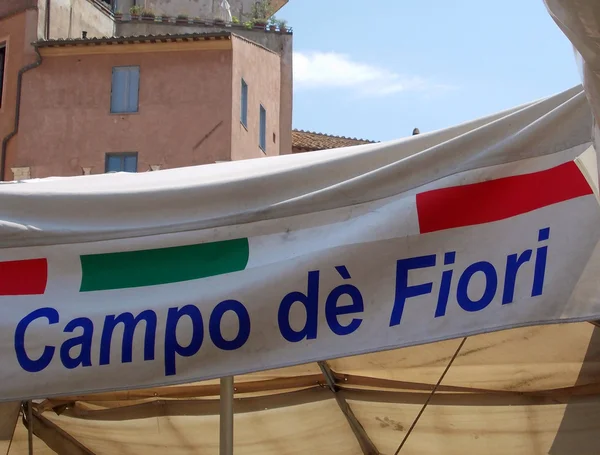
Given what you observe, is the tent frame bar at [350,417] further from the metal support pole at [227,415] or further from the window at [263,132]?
the window at [263,132]

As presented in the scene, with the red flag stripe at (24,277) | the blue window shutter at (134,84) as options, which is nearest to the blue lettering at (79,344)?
the red flag stripe at (24,277)

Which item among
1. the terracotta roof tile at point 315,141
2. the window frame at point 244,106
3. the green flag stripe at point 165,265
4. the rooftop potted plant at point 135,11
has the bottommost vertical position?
the green flag stripe at point 165,265

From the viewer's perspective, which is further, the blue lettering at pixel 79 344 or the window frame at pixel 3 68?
the window frame at pixel 3 68

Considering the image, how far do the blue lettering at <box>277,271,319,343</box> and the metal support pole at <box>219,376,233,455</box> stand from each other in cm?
96

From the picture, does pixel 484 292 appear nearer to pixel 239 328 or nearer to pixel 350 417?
pixel 239 328

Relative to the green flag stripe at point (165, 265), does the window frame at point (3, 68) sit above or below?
above

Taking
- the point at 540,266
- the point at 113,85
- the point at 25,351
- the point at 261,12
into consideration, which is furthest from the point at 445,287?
the point at 261,12

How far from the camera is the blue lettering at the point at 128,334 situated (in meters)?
2.53

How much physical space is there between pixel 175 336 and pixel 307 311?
1.22ft

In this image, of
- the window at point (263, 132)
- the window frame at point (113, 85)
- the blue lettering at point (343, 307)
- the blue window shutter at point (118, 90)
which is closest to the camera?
the blue lettering at point (343, 307)

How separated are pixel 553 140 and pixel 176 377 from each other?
3.93 ft

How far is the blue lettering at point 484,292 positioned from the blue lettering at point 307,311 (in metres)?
0.38

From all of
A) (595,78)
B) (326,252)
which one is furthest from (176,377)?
(595,78)

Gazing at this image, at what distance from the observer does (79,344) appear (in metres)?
2.57
